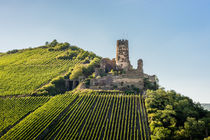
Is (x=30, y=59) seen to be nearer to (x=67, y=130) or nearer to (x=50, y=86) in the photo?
(x=50, y=86)

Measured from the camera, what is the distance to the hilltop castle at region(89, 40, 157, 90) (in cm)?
4647

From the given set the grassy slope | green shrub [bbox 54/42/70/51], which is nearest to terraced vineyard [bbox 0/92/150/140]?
the grassy slope

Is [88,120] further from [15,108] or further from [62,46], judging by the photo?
[62,46]

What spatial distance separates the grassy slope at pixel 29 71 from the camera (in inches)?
2059

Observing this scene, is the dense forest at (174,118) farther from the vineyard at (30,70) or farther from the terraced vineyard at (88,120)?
the vineyard at (30,70)

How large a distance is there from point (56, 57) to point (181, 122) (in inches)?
2184

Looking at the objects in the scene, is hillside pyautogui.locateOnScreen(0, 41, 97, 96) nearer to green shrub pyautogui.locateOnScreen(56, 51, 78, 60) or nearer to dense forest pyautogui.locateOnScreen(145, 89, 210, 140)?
green shrub pyautogui.locateOnScreen(56, 51, 78, 60)

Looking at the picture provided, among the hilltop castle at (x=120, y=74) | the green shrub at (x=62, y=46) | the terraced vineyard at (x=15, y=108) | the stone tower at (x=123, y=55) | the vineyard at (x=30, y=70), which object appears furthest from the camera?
the green shrub at (x=62, y=46)

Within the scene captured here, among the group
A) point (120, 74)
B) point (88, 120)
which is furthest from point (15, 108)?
point (120, 74)

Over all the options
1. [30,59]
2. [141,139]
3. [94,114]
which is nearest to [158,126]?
[141,139]

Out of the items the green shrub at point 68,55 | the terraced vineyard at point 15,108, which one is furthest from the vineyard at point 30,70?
the terraced vineyard at point 15,108

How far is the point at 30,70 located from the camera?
214 feet

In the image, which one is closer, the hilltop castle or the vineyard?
the hilltop castle

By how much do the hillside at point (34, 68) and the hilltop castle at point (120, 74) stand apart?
14342mm
